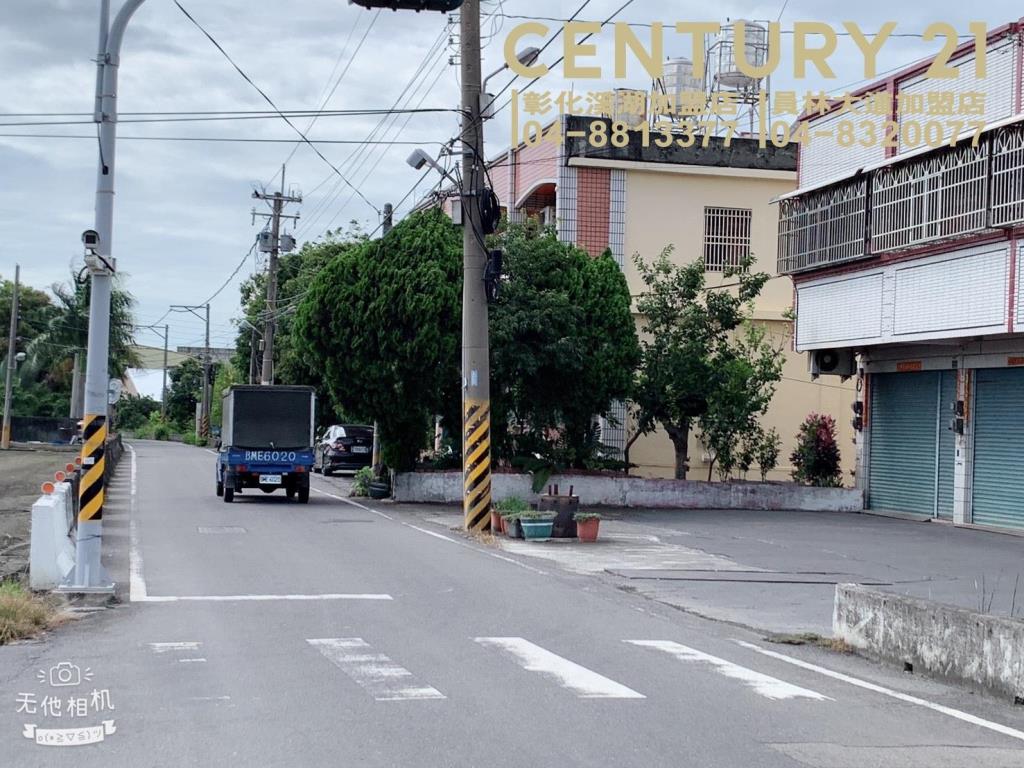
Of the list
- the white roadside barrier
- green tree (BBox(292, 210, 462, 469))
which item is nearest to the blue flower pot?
green tree (BBox(292, 210, 462, 469))

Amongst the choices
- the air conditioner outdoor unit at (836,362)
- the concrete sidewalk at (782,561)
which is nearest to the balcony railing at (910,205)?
the air conditioner outdoor unit at (836,362)

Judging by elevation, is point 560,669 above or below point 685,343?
below

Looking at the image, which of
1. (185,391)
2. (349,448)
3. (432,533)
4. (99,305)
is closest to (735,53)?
(349,448)

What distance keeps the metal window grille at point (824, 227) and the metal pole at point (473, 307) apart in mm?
8621

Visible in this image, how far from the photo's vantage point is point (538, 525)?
2192 cm

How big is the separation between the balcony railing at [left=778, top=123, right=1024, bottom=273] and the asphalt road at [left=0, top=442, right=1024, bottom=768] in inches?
442

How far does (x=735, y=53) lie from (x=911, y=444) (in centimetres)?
1267

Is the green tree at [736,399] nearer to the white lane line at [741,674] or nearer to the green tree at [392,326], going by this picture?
the green tree at [392,326]

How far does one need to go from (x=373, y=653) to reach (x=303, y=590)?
4251mm

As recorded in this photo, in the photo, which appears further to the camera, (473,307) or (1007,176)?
(473,307)

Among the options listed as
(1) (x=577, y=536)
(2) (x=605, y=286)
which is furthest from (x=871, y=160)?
(1) (x=577, y=536)

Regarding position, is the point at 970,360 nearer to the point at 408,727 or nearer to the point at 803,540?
the point at 803,540

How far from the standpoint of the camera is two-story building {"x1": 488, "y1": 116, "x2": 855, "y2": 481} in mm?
35562

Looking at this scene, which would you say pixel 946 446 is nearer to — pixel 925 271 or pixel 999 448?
pixel 999 448
